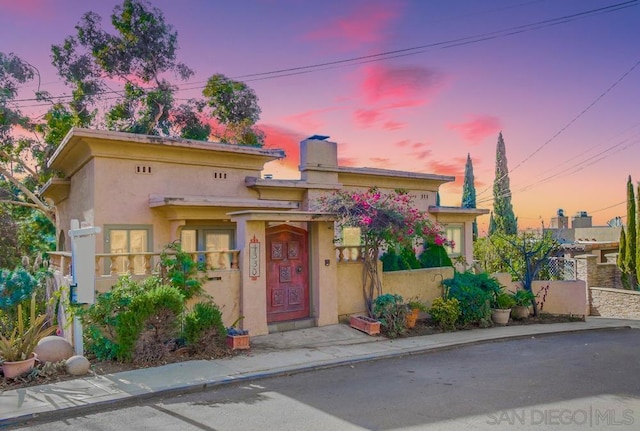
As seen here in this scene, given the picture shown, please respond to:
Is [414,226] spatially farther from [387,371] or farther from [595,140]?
[595,140]

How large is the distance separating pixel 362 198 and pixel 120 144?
6.28 metres

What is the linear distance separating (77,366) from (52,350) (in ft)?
2.29

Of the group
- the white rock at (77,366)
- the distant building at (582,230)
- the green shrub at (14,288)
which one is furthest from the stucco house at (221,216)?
the distant building at (582,230)

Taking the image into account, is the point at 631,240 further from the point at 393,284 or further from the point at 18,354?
the point at 18,354

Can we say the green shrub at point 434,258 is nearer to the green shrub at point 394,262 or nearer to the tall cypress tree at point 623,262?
the green shrub at point 394,262

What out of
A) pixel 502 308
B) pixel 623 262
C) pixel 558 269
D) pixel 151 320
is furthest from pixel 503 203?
pixel 151 320

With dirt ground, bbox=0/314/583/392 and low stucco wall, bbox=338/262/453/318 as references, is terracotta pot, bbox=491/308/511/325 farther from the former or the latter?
dirt ground, bbox=0/314/583/392

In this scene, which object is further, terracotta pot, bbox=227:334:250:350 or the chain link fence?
the chain link fence

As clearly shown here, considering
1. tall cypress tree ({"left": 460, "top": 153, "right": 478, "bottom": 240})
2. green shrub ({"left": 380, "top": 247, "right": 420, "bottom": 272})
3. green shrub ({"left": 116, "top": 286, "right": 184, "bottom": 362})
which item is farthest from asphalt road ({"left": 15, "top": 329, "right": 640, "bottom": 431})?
tall cypress tree ({"left": 460, "top": 153, "right": 478, "bottom": 240})

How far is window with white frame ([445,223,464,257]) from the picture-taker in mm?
19644

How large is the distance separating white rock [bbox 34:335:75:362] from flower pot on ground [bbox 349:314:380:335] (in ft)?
20.8

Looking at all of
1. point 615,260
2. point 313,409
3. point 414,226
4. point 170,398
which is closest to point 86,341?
point 170,398

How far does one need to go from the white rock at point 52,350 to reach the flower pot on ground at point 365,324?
635cm

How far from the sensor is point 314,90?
1869 centimetres
